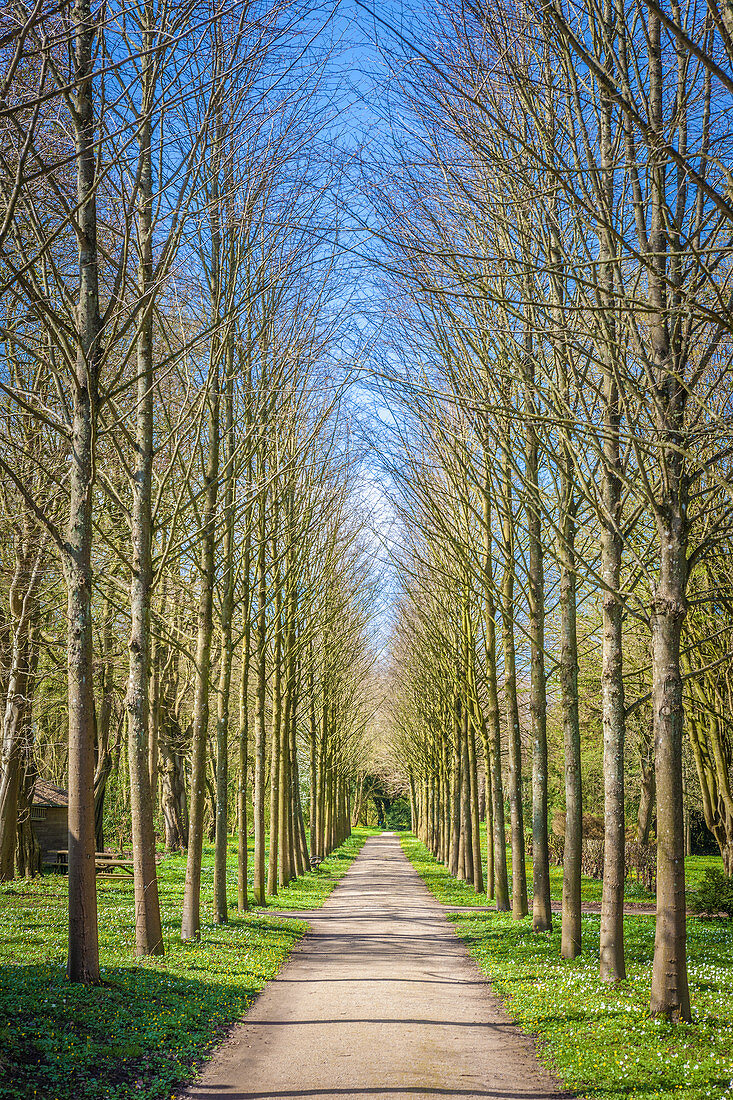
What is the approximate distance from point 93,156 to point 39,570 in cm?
1061

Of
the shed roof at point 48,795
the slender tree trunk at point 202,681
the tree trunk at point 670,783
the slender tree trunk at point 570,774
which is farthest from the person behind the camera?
the shed roof at point 48,795

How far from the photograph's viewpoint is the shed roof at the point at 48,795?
28.1 metres

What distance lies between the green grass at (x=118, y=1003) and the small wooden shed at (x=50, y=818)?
598 inches

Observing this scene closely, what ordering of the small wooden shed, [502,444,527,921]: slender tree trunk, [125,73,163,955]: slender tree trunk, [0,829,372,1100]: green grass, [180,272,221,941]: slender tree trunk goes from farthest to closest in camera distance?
the small wooden shed → [502,444,527,921]: slender tree trunk → [180,272,221,941]: slender tree trunk → [125,73,163,955]: slender tree trunk → [0,829,372,1100]: green grass

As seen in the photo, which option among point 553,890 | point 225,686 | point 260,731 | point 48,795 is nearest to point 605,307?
point 225,686

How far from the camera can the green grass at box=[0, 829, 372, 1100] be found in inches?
233

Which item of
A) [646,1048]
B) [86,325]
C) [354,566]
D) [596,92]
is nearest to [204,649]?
[86,325]

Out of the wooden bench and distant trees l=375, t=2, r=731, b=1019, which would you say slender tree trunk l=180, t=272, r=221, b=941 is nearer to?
distant trees l=375, t=2, r=731, b=1019

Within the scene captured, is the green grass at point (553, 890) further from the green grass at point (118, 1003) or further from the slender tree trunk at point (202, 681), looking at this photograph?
the slender tree trunk at point (202, 681)

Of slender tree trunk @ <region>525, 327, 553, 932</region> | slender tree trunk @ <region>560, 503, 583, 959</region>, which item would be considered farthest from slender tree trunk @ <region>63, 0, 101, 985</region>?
slender tree trunk @ <region>525, 327, 553, 932</region>

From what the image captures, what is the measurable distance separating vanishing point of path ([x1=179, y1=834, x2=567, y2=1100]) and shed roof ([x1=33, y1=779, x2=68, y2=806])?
17752mm

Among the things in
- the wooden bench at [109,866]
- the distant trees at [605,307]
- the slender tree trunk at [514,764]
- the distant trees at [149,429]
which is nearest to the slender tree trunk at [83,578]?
the distant trees at [149,429]

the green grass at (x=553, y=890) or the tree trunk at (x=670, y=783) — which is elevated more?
the tree trunk at (x=670, y=783)

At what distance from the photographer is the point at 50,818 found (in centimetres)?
3017
